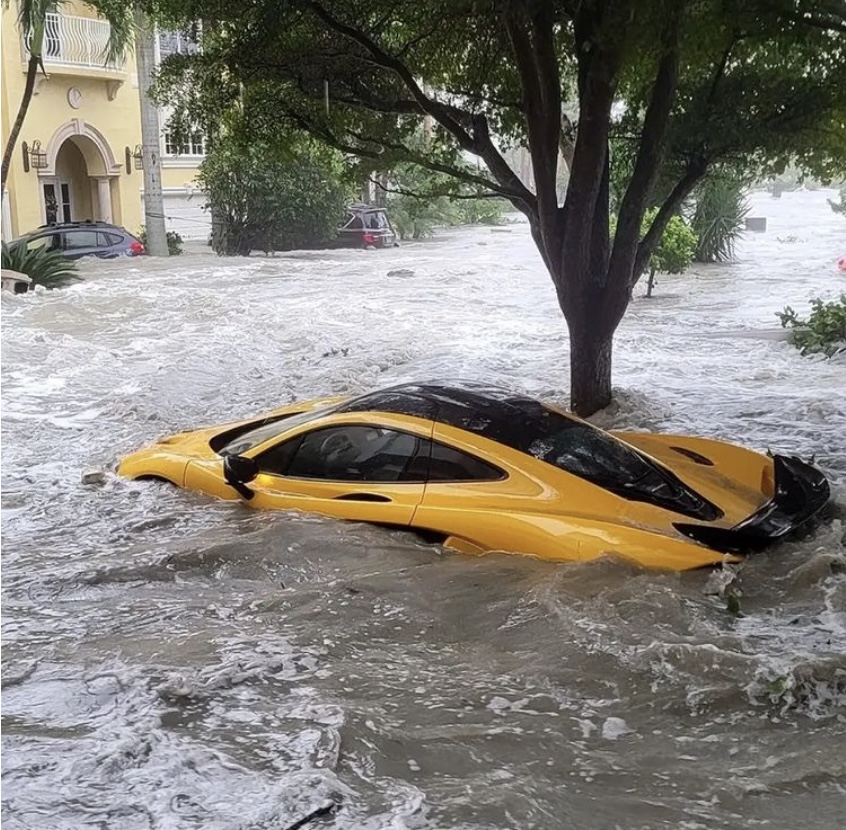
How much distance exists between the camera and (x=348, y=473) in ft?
18.7

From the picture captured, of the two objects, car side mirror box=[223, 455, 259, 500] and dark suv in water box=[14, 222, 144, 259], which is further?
dark suv in water box=[14, 222, 144, 259]

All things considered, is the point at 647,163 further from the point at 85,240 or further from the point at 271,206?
the point at 271,206

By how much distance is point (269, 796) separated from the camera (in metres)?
3.41

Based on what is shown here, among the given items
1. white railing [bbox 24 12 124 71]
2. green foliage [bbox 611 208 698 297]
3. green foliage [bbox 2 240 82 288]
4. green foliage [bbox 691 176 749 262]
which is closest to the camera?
green foliage [bbox 2 240 82 288]

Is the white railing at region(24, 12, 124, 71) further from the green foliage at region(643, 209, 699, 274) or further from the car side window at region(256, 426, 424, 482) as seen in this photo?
the car side window at region(256, 426, 424, 482)

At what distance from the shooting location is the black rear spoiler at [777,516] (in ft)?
16.1

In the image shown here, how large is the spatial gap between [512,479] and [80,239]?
65.7ft

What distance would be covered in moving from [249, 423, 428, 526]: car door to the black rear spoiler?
4.72ft

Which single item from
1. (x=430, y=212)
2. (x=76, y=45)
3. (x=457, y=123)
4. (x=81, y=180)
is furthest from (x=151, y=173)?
(x=457, y=123)

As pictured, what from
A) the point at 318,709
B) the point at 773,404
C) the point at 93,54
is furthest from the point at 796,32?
the point at 93,54

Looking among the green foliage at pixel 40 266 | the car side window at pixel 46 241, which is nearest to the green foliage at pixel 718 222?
the green foliage at pixel 40 266

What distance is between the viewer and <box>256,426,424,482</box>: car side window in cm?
554

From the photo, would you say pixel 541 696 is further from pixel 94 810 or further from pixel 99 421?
pixel 99 421

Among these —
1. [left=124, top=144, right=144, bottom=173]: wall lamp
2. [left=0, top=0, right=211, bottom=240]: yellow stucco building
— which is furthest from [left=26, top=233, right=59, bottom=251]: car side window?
[left=124, top=144, right=144, bottom=173]: wall lamp
